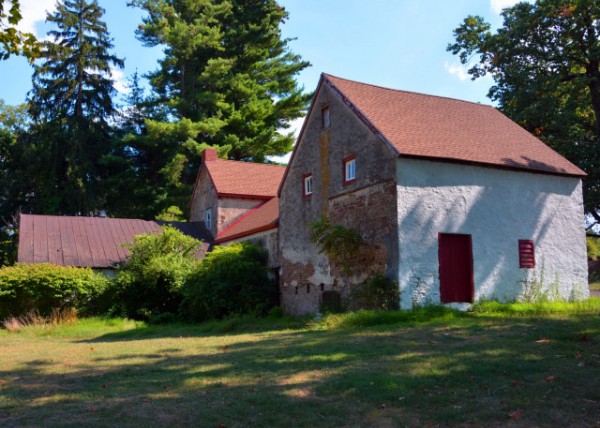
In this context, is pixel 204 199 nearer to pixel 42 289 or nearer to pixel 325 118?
pixel 42 289

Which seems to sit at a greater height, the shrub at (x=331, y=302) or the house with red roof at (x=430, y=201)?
the house with red roof at (x=430, y=201)

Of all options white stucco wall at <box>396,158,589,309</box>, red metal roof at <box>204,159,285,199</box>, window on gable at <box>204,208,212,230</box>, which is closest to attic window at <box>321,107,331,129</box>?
white stucco wall at <box>396,158,589,309</box>

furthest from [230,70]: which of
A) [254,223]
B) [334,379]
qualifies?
[334,379]

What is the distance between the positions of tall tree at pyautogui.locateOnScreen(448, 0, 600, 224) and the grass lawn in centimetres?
1633

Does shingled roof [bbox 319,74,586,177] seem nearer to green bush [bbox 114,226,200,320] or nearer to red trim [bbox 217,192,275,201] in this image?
green bush [bbox 114,226,200,320]

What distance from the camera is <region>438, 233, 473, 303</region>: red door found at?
16.4 metres

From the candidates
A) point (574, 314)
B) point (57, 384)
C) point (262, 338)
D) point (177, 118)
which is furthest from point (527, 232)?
point (177, 118)

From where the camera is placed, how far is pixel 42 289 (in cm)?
2177

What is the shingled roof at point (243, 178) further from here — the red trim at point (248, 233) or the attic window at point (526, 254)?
the attic window at point (526, 254)

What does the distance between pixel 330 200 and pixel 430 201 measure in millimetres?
Answer: 4018

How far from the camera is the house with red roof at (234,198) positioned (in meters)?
27.0

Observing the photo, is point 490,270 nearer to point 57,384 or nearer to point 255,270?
point 255,270

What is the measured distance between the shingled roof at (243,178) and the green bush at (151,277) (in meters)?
5.82

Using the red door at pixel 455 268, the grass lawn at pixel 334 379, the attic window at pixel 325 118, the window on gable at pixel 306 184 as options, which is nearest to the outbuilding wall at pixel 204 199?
the window on gable at pixel 306 184
